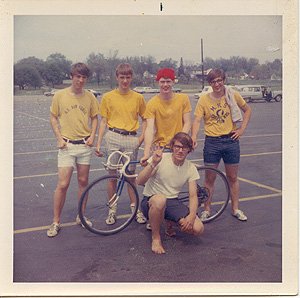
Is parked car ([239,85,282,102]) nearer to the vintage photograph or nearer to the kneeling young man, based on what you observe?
the vintage photograph

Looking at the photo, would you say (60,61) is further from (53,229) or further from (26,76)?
(53,229)

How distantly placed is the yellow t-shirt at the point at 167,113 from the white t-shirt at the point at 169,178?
28 centimetres

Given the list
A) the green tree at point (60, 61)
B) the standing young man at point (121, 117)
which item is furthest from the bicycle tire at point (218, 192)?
the green tree at point (60, 61)

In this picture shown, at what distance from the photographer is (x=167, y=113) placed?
4266 millimetres

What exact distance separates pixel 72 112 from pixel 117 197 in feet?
3.59

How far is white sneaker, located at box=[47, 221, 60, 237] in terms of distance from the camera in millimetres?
4387

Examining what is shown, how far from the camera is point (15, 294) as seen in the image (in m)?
3.88

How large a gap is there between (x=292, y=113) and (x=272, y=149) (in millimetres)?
5110

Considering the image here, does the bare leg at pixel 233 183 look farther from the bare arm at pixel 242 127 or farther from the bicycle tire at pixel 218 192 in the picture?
the bare arm at pixel 242 127

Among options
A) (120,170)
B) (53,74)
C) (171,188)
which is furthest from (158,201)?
(53,74)

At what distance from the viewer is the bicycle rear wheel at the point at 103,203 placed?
13.9 ft

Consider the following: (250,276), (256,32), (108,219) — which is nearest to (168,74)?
(256,32)

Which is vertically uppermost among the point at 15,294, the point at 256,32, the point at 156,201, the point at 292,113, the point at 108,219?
the point at 256,32
